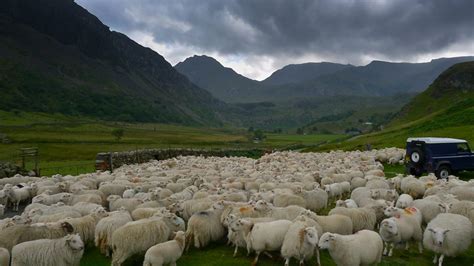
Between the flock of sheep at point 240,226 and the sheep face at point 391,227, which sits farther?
the sheep face at point 391,227

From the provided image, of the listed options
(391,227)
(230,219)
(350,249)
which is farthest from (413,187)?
(230,219)

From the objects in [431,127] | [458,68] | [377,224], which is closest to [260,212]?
[377,224]

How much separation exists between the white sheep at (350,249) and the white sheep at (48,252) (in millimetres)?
6211

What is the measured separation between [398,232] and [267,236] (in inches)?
155

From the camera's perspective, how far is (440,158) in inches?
1030

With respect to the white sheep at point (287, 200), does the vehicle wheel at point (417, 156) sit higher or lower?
higher

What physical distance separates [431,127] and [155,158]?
43100 mm

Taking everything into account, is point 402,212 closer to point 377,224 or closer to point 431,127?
point 377,224

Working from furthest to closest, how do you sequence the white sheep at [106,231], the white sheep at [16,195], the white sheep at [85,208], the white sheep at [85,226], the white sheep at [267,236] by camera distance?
the white sheep at [16,195], the white sheep at [85,208], the white sheep at [85,226], the white sheep at [106,231], the white sheep at [267,236]

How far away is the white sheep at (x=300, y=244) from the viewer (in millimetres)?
10180

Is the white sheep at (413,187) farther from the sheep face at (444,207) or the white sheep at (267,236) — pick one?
the white sheep at (267,236)

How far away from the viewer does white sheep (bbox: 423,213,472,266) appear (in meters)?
10.8

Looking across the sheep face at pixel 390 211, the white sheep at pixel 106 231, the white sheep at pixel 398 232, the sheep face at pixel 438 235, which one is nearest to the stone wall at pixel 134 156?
the white sheep at pixel 106 231

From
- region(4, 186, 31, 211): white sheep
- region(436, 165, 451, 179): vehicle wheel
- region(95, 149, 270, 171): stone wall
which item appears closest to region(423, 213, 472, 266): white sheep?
region(436, 165, 451, 179): vehicle wheel
